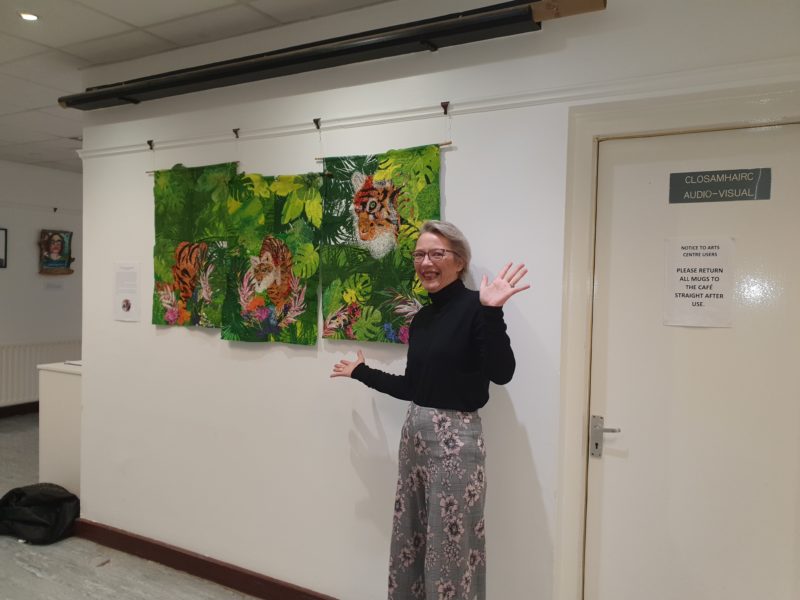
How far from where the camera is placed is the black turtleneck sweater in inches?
67.6

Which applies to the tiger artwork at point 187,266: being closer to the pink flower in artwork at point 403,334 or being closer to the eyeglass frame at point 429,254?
the pink flower in artwork at point 403,334

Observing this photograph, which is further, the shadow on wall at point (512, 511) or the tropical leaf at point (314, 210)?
the tropical leaf at point (314, 210)

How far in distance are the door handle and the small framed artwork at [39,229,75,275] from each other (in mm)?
5951

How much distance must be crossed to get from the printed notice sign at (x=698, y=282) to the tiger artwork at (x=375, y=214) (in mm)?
1041

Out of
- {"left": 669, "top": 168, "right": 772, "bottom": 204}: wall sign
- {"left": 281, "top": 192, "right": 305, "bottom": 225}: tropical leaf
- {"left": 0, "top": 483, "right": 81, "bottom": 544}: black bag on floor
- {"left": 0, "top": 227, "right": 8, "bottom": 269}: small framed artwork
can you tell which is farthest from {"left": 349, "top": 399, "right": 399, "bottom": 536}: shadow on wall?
{"left": 0, "top": 227, "right": 8, "bottom": 269}: small framed artwork

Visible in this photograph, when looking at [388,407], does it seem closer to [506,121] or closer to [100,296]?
[506,121]

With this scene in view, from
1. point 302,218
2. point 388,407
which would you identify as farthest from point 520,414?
point 302,218

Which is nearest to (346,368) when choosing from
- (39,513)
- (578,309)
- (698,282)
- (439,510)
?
(439,510)

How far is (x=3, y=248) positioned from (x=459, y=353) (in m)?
5.64

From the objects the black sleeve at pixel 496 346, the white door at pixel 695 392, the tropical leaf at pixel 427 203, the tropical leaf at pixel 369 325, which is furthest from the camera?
the tropical leaf at pixel 369 325

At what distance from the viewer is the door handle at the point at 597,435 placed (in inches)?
80.9

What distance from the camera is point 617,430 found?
2033mm

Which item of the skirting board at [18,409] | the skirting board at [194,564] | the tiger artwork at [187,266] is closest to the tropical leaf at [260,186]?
the tiger artwork at [187,266]

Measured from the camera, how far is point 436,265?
6.22 ft
